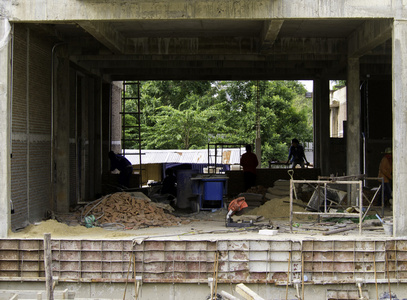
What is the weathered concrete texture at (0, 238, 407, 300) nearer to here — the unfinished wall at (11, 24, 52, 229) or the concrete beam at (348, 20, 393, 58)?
the unfinished wall at (11, 24, 52, 229)

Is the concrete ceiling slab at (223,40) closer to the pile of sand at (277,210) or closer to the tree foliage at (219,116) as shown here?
the pile of sand at (277,210)

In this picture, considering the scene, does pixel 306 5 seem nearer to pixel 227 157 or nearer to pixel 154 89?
pixel 227 157

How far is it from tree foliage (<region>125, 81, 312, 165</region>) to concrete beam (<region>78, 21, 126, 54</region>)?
2154cm

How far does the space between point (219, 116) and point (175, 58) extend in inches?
866

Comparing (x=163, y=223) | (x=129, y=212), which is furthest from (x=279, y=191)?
(x=129, y=212)

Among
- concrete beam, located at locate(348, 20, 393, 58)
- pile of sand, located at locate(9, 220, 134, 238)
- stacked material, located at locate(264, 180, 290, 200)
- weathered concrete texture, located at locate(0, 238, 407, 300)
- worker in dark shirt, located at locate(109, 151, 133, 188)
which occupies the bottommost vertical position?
weathered concrete texture, located at locate(0, 238, 407, 300)

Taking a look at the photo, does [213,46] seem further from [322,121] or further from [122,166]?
[322,121]

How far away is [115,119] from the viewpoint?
25594mm

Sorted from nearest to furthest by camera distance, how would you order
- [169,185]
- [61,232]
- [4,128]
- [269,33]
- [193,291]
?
[193,291] → [4,128] → [61,232] → [269,33] → [169,185]

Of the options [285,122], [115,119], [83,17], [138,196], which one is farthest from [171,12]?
[285,122]

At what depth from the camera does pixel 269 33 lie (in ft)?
43.3

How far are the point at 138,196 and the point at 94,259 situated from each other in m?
4.99

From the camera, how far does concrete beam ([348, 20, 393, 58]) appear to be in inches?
485

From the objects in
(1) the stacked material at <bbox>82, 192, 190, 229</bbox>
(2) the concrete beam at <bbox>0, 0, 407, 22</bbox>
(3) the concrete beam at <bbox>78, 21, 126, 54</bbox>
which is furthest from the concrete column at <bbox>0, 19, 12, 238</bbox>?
(1) the stacked material at <bbox>82, 192, 190, 229</bbox>
